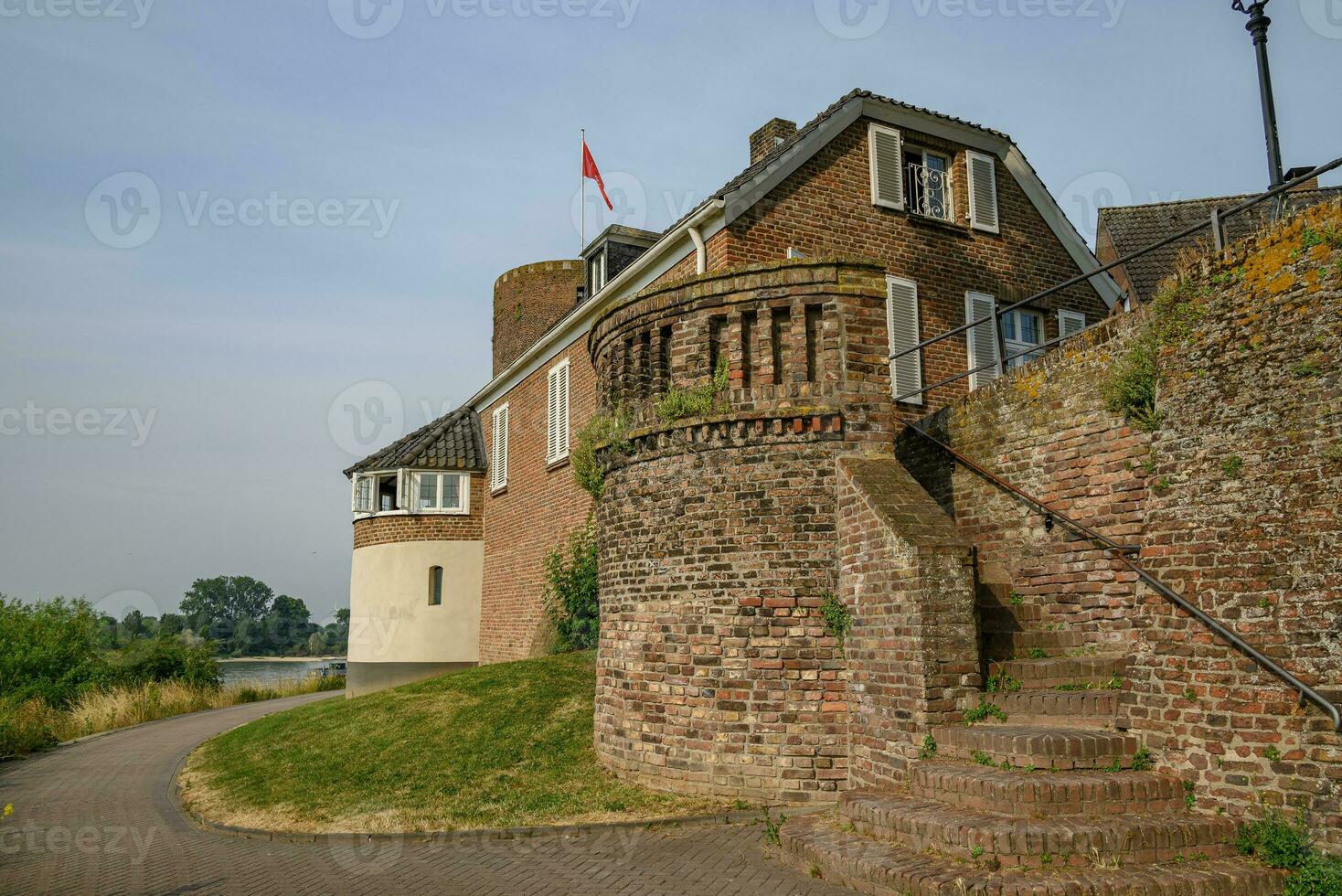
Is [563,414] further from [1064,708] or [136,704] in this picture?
[136,704]

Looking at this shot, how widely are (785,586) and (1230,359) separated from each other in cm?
415

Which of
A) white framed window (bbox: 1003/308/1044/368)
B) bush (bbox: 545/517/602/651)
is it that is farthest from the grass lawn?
white framed window (bbox: 1003/308/1044/368)

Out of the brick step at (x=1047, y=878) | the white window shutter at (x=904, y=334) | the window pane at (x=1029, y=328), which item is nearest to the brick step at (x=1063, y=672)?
the brick step at (x=1047, y=878)

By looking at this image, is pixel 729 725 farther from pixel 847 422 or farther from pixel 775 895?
pixel 847 422

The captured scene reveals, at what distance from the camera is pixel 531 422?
21766mm

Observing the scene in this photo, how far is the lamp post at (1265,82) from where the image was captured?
42.3 feet

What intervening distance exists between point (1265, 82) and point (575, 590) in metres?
14.1

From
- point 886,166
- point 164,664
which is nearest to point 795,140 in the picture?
point 886,166

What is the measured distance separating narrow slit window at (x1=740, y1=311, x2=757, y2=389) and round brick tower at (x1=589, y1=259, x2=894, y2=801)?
0.02 metres

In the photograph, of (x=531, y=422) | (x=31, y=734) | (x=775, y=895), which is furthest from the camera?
(x=531, y=422)

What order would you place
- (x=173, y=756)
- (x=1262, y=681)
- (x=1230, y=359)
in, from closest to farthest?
1. (x=1262, y=681)
2. (x=1230, y=359)
3. (x=173, y=756)

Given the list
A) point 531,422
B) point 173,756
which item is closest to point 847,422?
point 531,422

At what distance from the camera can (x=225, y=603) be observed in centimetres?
13250

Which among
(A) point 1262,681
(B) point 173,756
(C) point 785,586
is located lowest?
(B) point 173,756
